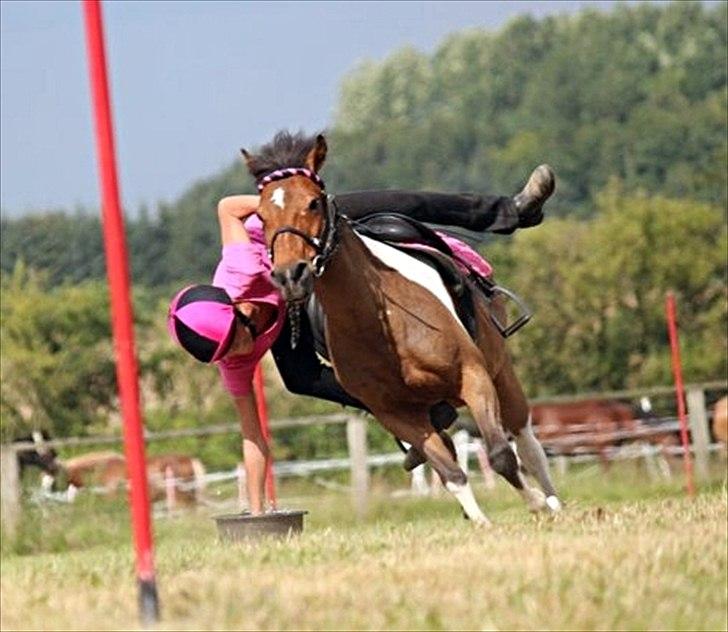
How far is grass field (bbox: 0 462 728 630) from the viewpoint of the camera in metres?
8.03

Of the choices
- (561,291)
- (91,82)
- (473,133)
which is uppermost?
(473,133)

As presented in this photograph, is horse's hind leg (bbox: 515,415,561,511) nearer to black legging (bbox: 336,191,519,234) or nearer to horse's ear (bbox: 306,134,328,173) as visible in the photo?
black legging (bbox: 336,191,519,234)

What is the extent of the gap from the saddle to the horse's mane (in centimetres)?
118

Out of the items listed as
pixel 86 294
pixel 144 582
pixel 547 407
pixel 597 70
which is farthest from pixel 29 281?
pixel 597 70

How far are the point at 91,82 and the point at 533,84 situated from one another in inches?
6517

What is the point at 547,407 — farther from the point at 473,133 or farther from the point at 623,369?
the point at 473,133

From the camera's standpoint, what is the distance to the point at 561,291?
46156 mm

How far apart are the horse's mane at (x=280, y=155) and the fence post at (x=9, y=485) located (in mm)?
12373

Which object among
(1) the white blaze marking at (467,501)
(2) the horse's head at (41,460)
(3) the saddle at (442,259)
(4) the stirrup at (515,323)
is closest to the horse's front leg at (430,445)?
(1) the white blaze marking at (467,501)

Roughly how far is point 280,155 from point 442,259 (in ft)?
5.00

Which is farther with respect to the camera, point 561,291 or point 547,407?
point 561,291

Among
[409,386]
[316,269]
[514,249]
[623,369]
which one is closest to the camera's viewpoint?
[316,269]

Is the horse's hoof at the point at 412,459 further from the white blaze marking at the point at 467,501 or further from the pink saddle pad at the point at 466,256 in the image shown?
the pink saddle pad at the point at 466,256

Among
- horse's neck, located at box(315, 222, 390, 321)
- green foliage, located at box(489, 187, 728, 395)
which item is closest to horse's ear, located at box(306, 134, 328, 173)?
horse's neck, located at box(315, 222, 390, 321)
